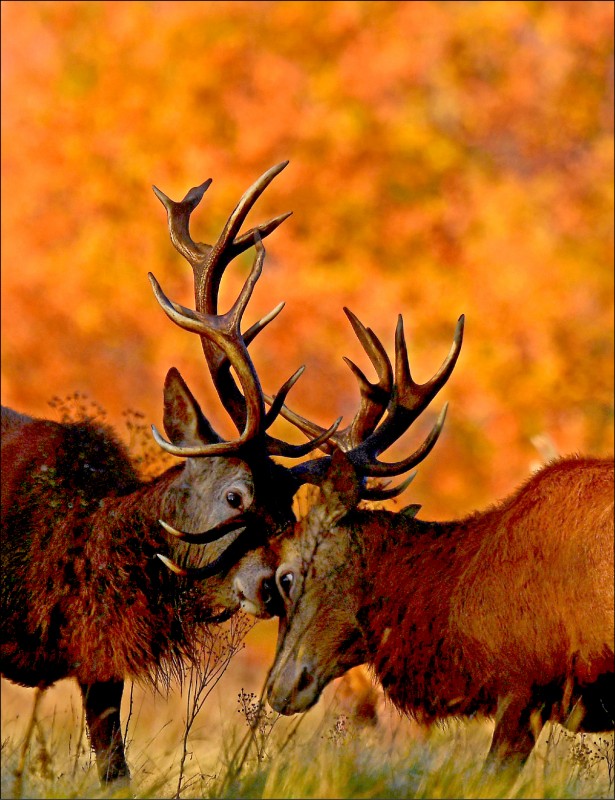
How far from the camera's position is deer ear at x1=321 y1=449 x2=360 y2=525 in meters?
5.48

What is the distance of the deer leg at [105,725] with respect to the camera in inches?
215

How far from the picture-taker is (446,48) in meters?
11.9

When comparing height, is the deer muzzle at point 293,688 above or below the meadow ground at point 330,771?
above

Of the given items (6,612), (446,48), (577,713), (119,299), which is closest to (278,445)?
(6,612)

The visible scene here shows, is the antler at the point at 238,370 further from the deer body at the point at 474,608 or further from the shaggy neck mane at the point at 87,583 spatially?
the deer body at the point at 474,608

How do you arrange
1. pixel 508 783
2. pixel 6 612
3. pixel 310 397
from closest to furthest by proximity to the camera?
pixel 508 783
pixel 6 612
pixel 310 397

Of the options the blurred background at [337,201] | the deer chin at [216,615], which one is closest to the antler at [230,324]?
the deer chin at [216,615]

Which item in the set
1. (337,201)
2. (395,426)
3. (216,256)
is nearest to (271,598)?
(395,426)

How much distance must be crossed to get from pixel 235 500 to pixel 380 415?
0.88 metres

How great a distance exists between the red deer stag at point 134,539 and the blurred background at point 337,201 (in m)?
4.91

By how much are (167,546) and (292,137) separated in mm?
6758

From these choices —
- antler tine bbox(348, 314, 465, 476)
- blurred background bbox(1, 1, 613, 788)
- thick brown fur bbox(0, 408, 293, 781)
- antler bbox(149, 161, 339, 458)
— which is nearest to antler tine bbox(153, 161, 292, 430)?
antler bbox(149, 161, 339, 458)

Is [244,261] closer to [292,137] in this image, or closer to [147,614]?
[292,137]

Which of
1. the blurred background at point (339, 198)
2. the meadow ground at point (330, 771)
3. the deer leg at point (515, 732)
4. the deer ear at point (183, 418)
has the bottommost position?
the meadow ground at point (330, 771)
